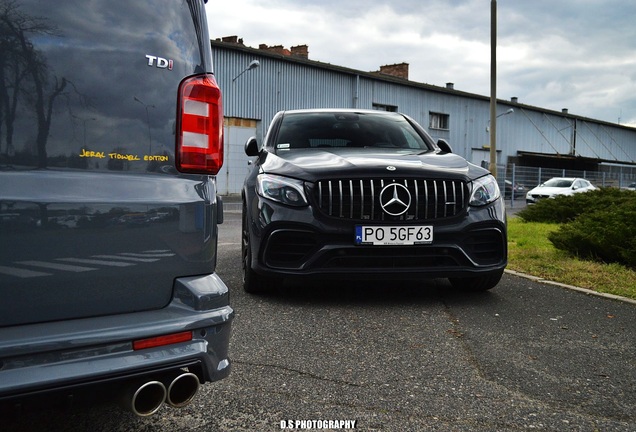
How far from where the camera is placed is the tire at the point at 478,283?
4.96m

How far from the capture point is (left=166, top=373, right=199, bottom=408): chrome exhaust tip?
6.57 feet

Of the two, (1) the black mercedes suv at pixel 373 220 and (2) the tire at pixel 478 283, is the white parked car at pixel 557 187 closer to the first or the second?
(2) the tire at pixel 478 283

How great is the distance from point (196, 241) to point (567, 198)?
11.8 meters

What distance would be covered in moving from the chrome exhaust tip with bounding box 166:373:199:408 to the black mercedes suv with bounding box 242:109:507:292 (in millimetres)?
2329

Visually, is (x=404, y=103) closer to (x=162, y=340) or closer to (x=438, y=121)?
(x=438, y=121)

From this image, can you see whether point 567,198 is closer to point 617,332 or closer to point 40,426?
point 617,332

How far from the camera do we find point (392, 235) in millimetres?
4320

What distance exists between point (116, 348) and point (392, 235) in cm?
269

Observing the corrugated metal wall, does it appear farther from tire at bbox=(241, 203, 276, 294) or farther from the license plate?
the license plate

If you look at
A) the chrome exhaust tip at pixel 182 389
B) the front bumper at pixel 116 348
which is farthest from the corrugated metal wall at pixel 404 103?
the chrome exhaust tip at pixel 182 389

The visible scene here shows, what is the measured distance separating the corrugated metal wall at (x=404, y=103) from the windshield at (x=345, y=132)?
21.7m

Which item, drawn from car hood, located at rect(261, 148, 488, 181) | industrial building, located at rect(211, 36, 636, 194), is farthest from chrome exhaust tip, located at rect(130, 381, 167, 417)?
industrial building, located at rect(211, 36, 636, 194)

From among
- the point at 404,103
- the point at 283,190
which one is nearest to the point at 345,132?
the point at 283,190

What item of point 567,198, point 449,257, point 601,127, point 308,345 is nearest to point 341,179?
point 449,257
